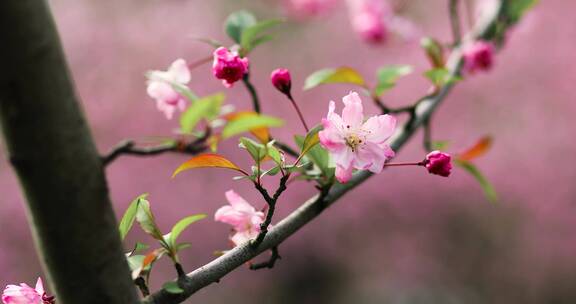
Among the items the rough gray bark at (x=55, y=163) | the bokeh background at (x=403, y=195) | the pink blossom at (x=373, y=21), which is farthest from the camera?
the bokeh background at (x=403, y=195)

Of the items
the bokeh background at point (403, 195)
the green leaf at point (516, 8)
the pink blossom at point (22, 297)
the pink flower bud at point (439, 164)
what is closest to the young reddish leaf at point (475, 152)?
the green leaf at point (516, 8)

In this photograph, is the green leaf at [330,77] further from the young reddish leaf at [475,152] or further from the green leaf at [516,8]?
the green leaf at [516,8]

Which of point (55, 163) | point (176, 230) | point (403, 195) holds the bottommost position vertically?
point (403, 195)

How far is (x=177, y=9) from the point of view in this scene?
3469 mm

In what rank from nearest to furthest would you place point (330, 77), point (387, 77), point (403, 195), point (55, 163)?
point (55, 163) < point (330, 77) < point (387, 77) < point (403, 195)

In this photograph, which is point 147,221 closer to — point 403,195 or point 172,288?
point 172,288

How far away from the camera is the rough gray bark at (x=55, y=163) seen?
0.41 m

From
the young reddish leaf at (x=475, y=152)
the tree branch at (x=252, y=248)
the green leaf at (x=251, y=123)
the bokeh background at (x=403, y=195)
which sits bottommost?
the bokeh background at (x=403, y=195)

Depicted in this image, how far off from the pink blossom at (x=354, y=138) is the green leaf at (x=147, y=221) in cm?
16

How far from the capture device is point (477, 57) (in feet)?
3.55

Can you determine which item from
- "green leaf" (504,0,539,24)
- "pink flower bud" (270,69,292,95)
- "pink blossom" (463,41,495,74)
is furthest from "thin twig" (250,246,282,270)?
"green leaf" (504,0,539,24)

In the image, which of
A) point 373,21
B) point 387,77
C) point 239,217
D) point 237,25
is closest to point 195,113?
point 239,217

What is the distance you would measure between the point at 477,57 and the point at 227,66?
60 centimetres

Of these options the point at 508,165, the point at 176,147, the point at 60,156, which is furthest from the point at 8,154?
the point at 508,165
